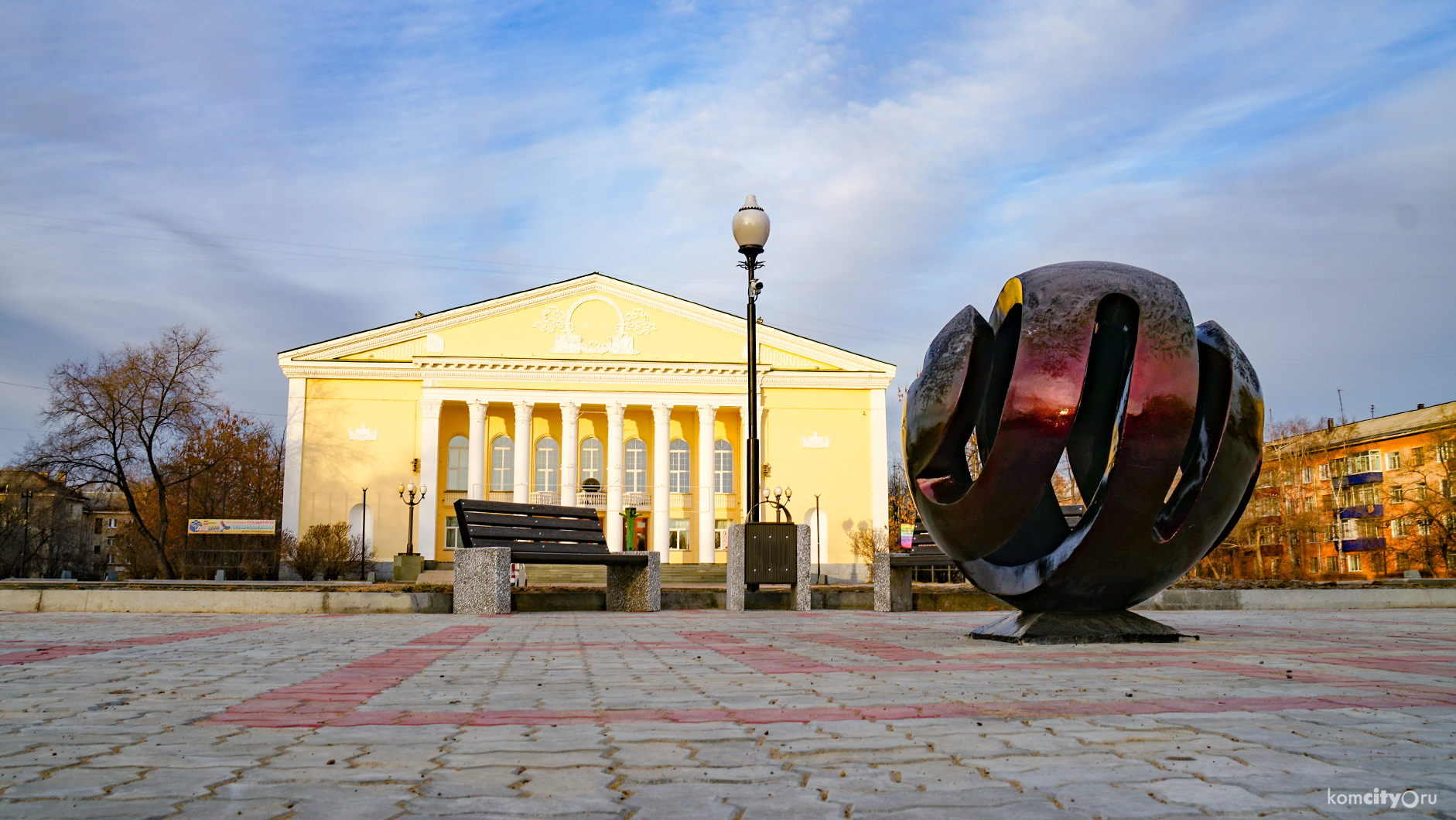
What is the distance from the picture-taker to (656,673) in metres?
5.13

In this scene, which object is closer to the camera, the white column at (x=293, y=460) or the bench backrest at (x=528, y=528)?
the bench backrest at (x=528, y=528)

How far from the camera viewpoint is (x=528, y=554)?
38.2 ft

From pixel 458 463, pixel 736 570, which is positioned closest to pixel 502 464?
pixel 458 463

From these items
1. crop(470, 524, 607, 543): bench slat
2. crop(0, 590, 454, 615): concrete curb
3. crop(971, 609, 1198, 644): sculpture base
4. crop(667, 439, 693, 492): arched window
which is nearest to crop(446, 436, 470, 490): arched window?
crop(667, 439, 693, 492): arched window

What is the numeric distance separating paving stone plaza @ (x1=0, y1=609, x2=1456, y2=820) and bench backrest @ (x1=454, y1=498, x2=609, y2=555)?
4994 mm

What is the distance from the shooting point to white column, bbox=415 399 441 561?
140ft

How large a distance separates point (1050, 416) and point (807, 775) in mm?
3941

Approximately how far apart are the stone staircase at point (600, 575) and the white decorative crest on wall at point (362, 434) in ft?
35.3

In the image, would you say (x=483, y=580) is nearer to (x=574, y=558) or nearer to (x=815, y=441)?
(x=574, y=558)

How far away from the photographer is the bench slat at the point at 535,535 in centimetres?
1148

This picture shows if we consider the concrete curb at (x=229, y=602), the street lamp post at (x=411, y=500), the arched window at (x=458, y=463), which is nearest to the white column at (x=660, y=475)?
the arched window at (x=458, y=463)

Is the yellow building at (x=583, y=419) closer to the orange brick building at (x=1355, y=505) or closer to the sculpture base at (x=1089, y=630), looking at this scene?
the orange brick building at (x=1355, y=505)

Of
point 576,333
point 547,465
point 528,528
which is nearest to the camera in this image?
point 528,528

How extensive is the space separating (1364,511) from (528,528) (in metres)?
58.9
